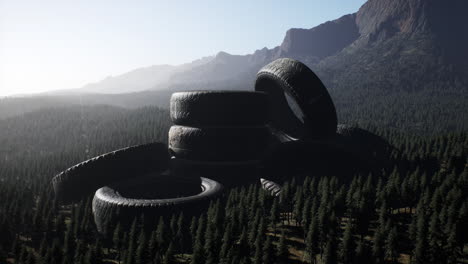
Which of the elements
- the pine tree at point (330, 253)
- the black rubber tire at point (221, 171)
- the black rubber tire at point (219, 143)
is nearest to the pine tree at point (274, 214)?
the black rubber tire at point (221, 171)

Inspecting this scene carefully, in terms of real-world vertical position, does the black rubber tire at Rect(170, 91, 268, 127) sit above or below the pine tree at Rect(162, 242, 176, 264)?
above

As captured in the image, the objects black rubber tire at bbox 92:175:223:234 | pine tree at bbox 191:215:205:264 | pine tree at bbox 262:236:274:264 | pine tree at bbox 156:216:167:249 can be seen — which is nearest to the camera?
pine tree at bbox 191:215:205:264

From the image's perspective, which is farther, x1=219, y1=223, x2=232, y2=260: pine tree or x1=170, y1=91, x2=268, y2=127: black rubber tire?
x1=170, y1=91, x2=268, y2=127: black rubber tire

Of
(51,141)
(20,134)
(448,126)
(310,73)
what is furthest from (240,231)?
(20,134)

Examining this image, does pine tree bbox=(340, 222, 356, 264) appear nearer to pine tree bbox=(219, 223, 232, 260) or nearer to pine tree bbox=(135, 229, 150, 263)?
pine tree bbox=(219, 223, 232, 260)

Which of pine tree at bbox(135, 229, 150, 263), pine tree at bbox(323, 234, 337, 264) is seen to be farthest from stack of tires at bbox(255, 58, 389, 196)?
pine tree at bbox(135, 229, 150, 263)

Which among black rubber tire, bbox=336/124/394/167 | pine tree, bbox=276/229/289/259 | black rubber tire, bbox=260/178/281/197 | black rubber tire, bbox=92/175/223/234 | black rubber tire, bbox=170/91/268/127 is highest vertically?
black rubber tire, bbox=170/91/268/127

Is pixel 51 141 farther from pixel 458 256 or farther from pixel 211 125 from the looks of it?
pixel 458 256
